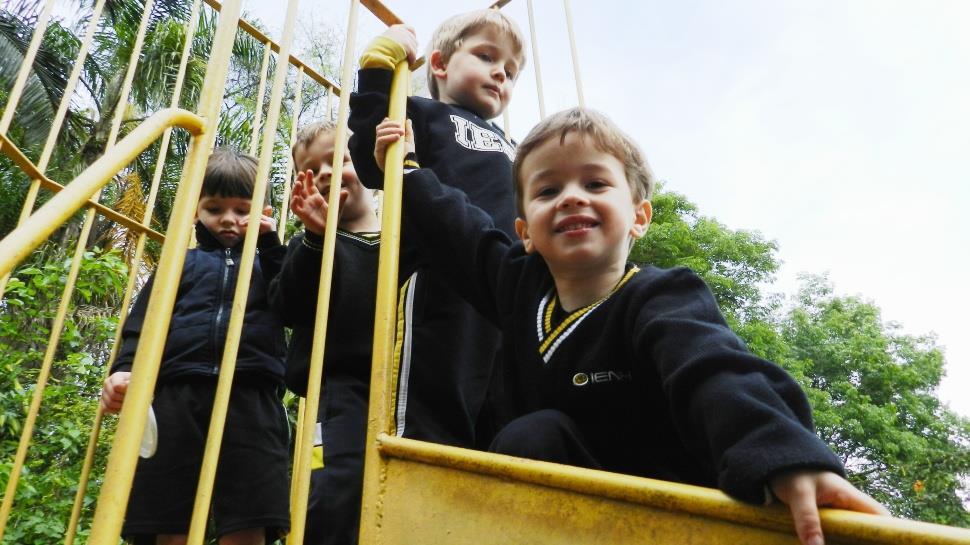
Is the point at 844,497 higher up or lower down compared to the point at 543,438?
lower down

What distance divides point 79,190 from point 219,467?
1076 millimetres

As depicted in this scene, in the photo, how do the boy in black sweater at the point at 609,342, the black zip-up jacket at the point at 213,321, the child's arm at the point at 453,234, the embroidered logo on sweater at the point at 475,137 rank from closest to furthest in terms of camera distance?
the boy in black sweater at the point at 609,342, the child's arm at the point at 453,234, the embroidered logo on sweater at the point at 475,137, the black zip-up jacket at the point at 213,321

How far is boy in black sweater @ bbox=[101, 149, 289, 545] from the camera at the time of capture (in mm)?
1549

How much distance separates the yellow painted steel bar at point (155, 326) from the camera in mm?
718

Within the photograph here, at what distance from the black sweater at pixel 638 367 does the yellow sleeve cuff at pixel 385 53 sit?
277mm

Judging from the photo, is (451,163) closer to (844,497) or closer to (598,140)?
(598,140)

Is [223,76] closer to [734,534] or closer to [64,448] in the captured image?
[734,534]

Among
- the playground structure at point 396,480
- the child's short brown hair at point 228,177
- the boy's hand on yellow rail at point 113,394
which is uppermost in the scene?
the child's short brown hair at point 228,177

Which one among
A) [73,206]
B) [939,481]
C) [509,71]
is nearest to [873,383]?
[939,481]

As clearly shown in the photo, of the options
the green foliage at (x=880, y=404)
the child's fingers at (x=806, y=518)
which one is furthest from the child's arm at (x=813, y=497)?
the green foliage at (x=880, y=404)

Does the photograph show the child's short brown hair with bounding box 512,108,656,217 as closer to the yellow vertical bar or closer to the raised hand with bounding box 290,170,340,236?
the raised hand with bounding box 290,170,340,236

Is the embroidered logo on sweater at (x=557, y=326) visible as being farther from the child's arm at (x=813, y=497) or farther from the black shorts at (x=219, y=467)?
the black shorts at (x=219, y=467)

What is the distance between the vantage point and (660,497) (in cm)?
59

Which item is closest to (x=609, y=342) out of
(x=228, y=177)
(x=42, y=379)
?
(x=42, y=379)
